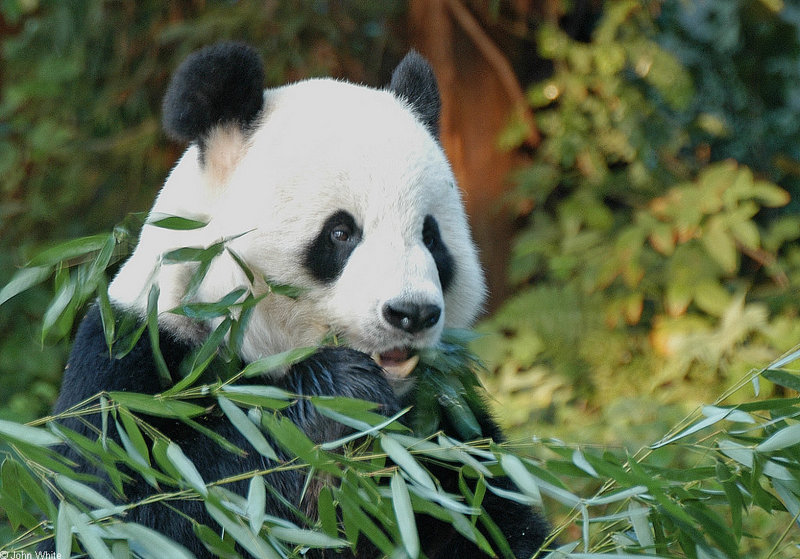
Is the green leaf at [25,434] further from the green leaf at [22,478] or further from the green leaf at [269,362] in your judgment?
the green leaf at [269,362]

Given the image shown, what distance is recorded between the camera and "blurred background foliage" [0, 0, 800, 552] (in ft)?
15.3

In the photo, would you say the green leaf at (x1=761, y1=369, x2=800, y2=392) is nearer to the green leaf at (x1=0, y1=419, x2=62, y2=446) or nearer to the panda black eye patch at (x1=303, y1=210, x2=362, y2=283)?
the panda black eye patch at (x1=303, y1=210, x2=362, y2=283)

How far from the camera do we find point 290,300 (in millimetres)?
2246

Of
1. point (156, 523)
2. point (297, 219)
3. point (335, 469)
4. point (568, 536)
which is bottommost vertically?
point (568, 536)

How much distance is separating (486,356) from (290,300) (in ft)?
8.43

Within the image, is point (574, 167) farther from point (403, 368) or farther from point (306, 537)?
point (306, 537)

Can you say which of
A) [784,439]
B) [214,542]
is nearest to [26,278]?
[214,542]

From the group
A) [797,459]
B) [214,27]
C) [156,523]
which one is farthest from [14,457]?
[214,27]

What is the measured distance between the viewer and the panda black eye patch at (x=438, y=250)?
2309 millimetres

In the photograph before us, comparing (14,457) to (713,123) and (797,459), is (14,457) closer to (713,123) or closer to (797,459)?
(797,459)

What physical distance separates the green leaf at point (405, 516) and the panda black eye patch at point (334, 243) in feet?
2.21

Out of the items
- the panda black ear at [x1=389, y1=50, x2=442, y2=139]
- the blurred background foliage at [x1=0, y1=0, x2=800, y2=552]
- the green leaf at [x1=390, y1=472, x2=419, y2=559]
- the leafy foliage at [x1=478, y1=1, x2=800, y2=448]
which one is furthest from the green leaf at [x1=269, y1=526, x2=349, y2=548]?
the leafy foliage at [x1=478, y1=1, x2=800, y2=448]

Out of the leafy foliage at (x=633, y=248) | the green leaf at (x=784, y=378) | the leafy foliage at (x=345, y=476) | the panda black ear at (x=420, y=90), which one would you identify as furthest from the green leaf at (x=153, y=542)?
the leafy foliage at (x=633, y=248)

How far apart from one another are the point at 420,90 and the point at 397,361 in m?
0.92
